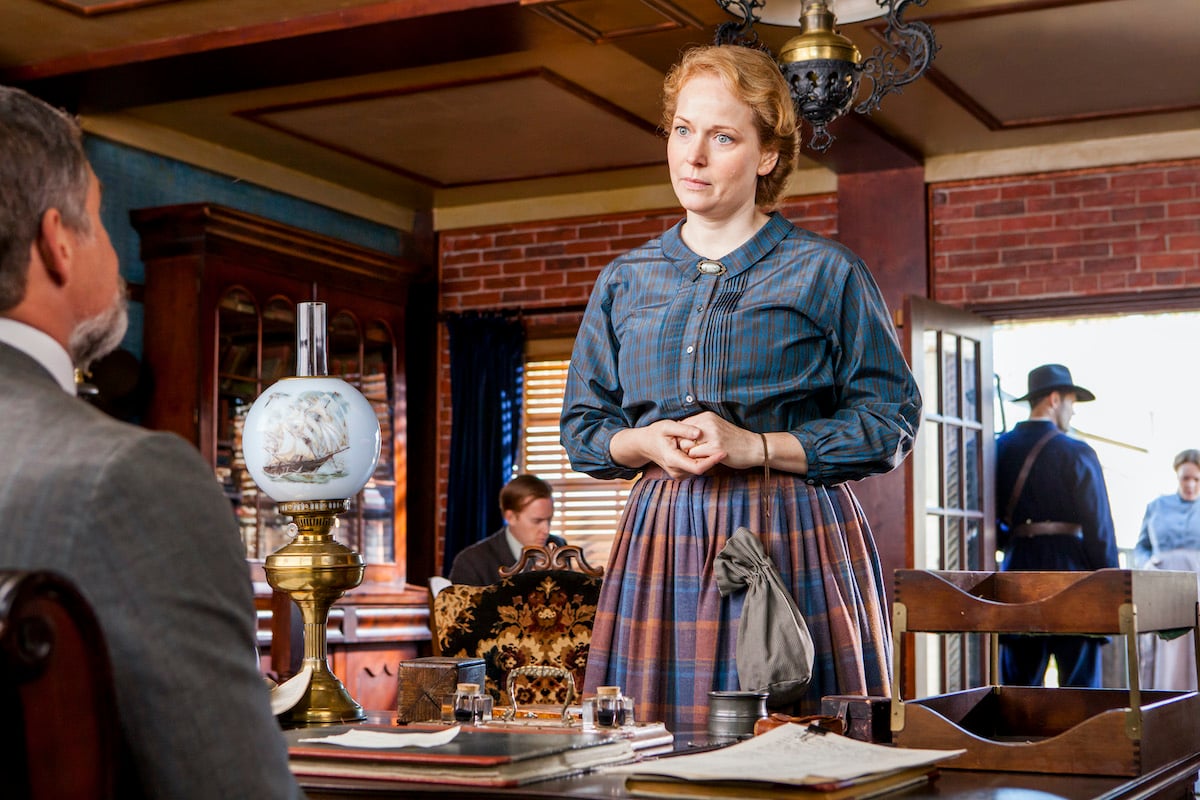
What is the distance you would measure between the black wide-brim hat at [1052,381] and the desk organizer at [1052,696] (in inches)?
195

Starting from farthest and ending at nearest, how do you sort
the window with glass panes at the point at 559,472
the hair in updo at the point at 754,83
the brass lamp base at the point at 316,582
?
1. the window with glass panes at the point at 559,472
2. the hair in updo at the point at 754,83
3. the brass lamp base at the point at 316,582

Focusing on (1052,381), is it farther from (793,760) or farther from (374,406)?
(793,760)

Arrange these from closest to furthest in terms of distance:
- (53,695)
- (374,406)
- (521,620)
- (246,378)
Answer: (53,695), (521,620), (246,378), (374,406)

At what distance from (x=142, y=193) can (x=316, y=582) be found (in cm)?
450

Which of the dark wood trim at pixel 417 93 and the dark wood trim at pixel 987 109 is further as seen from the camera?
the dark wood trim at pixel 417 93

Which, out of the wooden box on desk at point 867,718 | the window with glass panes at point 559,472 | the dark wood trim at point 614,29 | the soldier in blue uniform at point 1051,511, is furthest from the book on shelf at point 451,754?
the window with glass panes at point 559,472

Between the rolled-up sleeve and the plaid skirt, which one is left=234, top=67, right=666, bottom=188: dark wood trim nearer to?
the rolled-up sleeve

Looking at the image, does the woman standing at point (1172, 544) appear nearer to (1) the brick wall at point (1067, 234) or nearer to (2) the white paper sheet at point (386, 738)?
(1) the brick wall at point (1067, 234)

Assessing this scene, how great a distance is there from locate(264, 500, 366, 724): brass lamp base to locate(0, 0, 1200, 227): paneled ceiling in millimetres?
2791

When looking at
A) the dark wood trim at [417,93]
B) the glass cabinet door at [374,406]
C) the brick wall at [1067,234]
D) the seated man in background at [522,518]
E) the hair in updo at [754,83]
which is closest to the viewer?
the hair in updo at [754,83]

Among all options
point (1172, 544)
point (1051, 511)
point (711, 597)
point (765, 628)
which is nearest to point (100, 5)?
point (711, 597)

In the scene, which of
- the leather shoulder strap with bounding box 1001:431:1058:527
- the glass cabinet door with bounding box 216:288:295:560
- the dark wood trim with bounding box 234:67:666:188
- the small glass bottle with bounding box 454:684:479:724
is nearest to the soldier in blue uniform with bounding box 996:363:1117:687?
the leather shoulder strap with bounding box 1001:431:1058:527

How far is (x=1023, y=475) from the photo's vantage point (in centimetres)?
628

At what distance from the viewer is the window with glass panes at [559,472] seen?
6.91m
